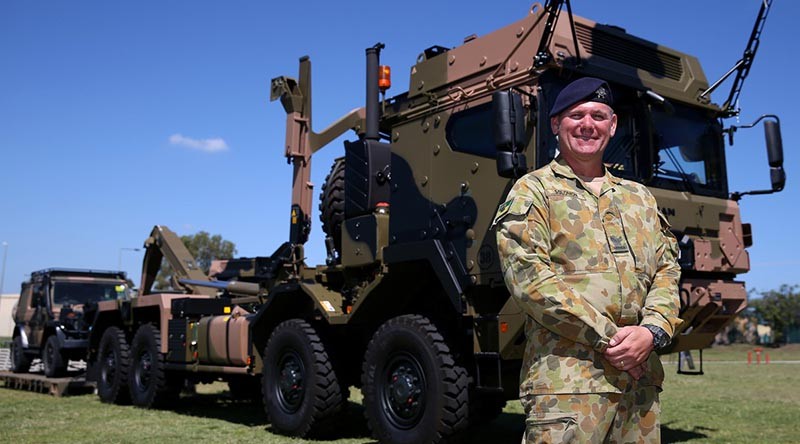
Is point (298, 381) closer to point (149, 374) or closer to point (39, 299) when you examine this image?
point (149, 374)

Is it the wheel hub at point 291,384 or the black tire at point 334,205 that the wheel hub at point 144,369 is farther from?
the black tire at point 334,205

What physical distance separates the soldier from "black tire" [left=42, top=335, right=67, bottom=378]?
13.8 metres

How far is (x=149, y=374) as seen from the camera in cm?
1112

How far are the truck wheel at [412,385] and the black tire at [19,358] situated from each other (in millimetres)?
12016

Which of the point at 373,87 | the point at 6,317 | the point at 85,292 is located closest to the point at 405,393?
the point at 373,87

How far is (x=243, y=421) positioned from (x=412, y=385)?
3.78m

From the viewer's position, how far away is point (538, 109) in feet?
20.2

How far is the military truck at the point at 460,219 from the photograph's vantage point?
251 inches

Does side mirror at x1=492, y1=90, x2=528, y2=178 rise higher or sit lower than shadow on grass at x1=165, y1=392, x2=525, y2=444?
higher

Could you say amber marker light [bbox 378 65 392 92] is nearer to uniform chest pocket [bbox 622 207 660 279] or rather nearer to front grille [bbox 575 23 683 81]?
front grille [bbox 575 23 683 81]

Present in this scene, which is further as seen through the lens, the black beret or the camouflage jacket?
the black beret

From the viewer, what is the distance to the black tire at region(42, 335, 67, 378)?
48.7 ft

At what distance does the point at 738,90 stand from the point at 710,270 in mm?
1757

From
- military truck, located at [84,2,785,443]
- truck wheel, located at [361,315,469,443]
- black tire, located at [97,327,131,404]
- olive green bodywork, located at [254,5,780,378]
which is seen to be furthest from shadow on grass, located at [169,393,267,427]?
olive green bodywork, located at [254,5,780,378]
